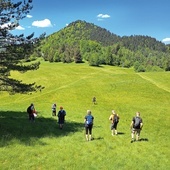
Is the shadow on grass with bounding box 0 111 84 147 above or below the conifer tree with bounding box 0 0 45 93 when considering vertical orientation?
below

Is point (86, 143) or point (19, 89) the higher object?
point (19, 89)

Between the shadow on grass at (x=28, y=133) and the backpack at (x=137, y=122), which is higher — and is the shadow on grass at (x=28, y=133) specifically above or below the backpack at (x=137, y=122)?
below

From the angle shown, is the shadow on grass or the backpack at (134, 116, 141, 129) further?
the backpack at (134, 116, 141, 129)

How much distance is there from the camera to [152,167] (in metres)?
18.2

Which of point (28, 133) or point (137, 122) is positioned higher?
point (137, 122)

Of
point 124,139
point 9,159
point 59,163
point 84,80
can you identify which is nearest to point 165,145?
point 124,139

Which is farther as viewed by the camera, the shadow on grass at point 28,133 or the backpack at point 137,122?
the backpack at point 137,122

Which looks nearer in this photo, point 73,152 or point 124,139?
point 73,152

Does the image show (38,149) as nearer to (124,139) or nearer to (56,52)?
(124,139)

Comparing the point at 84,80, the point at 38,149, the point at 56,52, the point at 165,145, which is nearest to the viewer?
the point at 38,149

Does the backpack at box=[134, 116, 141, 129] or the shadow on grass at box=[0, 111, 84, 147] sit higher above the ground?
the backpack at box=[134, 116, 141, 129]

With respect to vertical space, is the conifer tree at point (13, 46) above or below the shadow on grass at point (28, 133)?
above

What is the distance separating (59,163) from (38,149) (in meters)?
2.63

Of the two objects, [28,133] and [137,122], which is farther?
[28,133]
